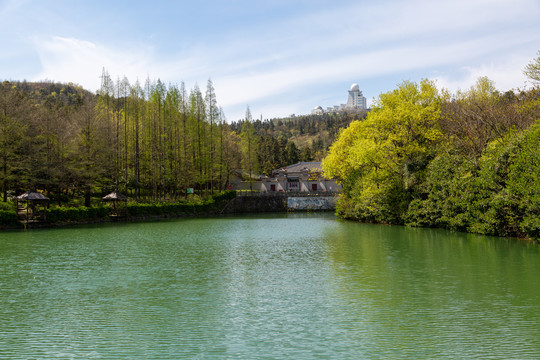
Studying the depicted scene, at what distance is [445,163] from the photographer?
94.1 ft

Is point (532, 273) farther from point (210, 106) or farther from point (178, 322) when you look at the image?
point (210, 106)

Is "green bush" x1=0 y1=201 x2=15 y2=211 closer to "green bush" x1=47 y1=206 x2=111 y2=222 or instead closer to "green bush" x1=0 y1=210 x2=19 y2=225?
"green bush" x1=0 y1=210 x2=19 y2=225

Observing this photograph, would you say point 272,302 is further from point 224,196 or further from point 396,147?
point 224,196

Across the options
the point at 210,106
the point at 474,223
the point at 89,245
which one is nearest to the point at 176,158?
the point at 210,106

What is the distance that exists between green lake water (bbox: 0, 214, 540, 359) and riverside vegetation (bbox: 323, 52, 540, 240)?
10.8ft

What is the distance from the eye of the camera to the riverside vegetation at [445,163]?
72.9ft

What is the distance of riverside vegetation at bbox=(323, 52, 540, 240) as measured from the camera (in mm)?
22219

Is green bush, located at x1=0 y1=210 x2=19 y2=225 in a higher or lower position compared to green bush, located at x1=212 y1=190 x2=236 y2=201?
lower

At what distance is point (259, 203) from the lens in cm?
6069

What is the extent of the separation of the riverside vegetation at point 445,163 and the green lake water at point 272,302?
3.28 m

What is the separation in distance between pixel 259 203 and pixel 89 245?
3914cm

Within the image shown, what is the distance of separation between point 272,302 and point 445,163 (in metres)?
21.8

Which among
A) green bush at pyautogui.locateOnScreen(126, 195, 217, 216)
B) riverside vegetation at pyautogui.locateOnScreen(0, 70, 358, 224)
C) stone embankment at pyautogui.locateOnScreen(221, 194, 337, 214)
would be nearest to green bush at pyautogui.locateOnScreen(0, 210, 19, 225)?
riverside vegetation at pyautogui.locateOnScreen(0, 70, 358, 224)

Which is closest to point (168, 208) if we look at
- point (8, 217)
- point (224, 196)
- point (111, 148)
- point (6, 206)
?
point (111, 148)
